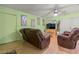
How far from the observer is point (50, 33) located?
1.75m

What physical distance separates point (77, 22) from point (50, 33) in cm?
47

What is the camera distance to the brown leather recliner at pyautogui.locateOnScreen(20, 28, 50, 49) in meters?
1.72

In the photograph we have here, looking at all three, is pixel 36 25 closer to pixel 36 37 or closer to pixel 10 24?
pixel 36 37

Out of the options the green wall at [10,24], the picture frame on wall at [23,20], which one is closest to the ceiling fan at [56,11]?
the green wall at [10,24]

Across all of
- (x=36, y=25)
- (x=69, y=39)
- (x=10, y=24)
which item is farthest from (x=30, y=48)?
(x=69, y=39)

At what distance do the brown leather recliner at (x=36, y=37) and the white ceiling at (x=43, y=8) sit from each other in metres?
0.30

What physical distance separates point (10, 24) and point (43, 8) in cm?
58

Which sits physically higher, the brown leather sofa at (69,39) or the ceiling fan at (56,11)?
the ceiling fan at (56,11)

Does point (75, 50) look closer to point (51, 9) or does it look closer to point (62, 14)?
point (62, 14)

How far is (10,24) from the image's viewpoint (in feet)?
5.44

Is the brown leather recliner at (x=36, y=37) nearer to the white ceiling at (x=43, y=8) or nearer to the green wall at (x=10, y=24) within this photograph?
the green wall at (x=10, y=24)

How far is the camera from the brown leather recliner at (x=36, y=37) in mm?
1716

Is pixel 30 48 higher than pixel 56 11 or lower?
lower
